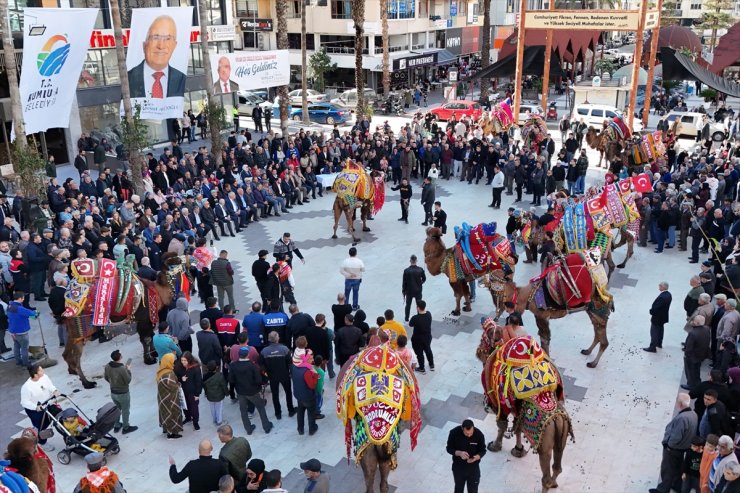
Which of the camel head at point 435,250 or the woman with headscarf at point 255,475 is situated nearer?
the woman with headscarf at point 255,475

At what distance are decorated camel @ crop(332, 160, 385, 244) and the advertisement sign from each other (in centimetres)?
1225

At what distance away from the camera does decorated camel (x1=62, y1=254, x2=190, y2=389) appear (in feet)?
34.8

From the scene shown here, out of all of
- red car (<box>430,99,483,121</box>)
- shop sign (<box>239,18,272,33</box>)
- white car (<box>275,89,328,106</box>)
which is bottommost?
red car (<box>430,99,483,121</box>)

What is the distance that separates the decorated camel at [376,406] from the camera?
7426mm

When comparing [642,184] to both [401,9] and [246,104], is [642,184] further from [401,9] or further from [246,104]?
[401,9]

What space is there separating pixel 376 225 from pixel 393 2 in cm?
2707

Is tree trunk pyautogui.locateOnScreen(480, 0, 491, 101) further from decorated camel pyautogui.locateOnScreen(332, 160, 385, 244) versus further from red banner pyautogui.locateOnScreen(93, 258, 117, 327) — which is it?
red banner pyautogui.locateOnScreen(93, 258, 117, 327)

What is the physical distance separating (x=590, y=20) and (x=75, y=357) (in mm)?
21323

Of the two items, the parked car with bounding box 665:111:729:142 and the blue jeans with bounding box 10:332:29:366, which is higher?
the parked car with bounding box 665:111:729:142

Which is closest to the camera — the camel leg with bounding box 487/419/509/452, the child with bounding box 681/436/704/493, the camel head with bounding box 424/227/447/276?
the child with bounding box 681/436/704/493

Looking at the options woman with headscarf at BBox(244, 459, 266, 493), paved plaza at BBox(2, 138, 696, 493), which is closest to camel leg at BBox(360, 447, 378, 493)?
paved plaza at BBox(2, 138, 696, 493)

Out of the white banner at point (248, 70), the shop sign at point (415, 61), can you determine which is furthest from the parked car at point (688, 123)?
the shop sign at point (415, 61)

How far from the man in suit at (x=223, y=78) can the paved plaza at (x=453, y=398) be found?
476 inches

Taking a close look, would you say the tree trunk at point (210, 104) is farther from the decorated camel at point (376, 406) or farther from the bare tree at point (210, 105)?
the decorated camel at point (376, 406)
